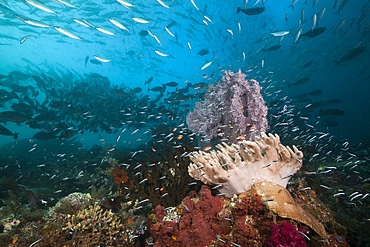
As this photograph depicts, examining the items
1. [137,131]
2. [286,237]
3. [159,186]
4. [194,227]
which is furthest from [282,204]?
[137,131]

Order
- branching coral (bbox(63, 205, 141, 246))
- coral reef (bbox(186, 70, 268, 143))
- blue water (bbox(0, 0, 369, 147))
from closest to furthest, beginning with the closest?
branching coral (bbox(63, 205, 141, 246))
coral reef (bbox(186, 70, 268, 143))
blue water (bbox(0, 0, 369, 147))

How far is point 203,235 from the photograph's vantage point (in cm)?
239

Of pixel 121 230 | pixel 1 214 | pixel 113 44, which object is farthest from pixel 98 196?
pixel 113 44

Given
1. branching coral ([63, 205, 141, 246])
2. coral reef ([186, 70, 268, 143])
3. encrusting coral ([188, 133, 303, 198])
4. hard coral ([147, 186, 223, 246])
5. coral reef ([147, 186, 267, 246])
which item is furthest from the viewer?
coral reef ([186, 70, 268, 143])

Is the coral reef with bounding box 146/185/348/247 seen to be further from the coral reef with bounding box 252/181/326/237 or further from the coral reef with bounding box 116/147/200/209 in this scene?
the coral reef with bounding box 116/147/200/209

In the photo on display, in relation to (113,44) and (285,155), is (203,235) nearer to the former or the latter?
(285,155)

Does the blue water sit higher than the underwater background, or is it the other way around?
the blue water

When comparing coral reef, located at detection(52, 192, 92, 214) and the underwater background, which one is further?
coral reef, located at detection(52, 192, 92, 214)

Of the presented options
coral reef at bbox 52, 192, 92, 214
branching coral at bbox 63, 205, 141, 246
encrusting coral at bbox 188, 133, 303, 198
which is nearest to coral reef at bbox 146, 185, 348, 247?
encrusting coral at bbox 188, 133, 303, 198

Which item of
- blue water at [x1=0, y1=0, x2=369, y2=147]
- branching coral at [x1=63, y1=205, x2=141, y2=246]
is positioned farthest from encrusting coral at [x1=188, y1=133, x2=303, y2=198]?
blue water at [x1=0, y1=0, x2=369, y2=147]

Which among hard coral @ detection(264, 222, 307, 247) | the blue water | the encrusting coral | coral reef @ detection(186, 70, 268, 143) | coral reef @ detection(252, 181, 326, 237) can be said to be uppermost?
the blue water

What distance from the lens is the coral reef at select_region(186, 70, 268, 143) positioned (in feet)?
18.4

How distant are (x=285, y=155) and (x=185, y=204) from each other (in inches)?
91.4

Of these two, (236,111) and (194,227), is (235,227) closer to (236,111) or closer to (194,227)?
(194,227)
